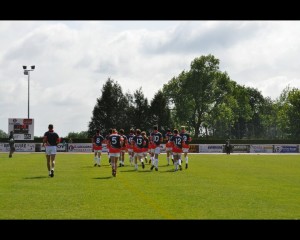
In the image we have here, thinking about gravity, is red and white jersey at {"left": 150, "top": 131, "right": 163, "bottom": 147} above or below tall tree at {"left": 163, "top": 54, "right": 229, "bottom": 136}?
below

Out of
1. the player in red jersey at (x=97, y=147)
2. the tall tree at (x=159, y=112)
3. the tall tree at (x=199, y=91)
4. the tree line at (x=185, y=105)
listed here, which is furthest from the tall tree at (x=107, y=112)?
the player in red jersey at (x=97, y=147)

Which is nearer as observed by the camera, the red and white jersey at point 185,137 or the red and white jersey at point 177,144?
the red and white jersey at point 177,144

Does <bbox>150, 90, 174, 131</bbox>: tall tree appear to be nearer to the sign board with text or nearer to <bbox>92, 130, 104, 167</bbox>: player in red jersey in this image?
the sign board with text

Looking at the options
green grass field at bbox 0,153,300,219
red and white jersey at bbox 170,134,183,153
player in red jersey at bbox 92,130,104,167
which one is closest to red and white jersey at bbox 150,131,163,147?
red and white jersey at bbox 170,134,183,153

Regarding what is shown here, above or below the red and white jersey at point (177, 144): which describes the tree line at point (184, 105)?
above

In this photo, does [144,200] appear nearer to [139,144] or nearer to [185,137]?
[139,144]

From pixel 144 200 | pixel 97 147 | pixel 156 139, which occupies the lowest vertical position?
pixel 144 200

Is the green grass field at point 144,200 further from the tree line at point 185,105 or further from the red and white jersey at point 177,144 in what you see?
the tree line at point 185,105

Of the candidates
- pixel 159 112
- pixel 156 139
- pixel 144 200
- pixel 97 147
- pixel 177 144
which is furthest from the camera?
pixel 159 112

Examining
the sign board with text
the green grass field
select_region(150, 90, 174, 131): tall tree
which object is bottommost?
the green grass field

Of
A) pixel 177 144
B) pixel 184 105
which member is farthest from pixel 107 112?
pixel 177 144

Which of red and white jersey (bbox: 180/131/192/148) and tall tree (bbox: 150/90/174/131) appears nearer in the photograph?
red and white jersey (bbox: 180/131/192/148)
